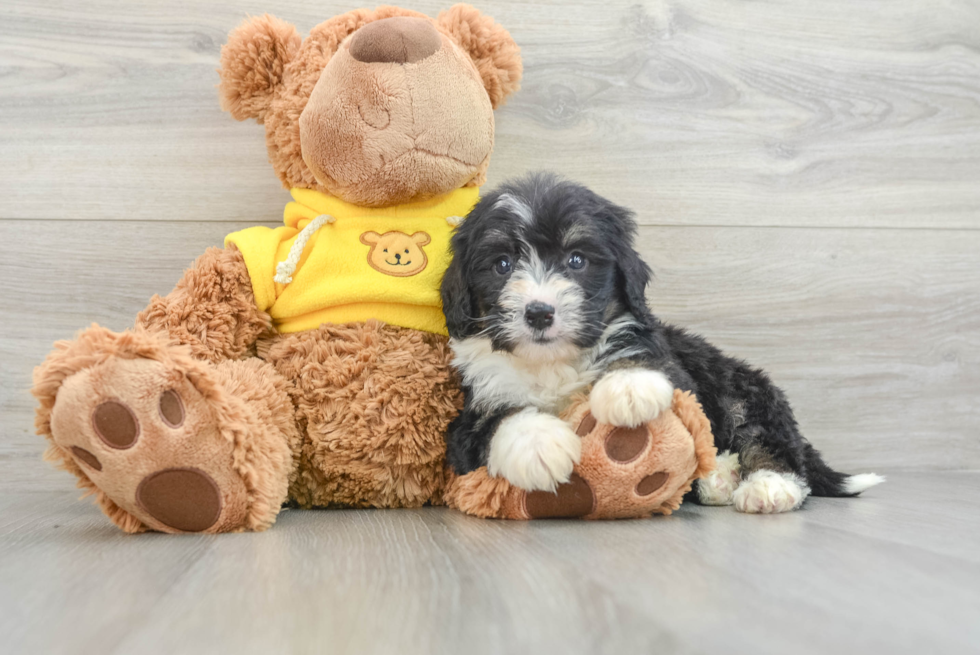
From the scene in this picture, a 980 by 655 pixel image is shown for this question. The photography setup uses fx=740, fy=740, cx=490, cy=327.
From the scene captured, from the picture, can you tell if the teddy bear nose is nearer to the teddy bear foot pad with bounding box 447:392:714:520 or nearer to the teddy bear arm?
A: the teddy bear arm

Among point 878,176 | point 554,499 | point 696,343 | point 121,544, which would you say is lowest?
point 121,544

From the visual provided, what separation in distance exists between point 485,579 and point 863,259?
2.06 m

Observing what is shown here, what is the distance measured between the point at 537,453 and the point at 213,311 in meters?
0.88

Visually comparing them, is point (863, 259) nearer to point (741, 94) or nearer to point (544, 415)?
point (741, 94)

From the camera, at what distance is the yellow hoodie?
1.87 m

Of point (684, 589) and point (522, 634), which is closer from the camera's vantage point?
point (522, 634)

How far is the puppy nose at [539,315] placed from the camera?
1.57 meters

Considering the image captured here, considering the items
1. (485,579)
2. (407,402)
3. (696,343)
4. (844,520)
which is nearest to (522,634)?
(485,579)

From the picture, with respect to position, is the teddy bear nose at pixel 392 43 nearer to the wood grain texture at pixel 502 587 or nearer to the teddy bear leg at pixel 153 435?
the teddy bear leg at pixel 153 435

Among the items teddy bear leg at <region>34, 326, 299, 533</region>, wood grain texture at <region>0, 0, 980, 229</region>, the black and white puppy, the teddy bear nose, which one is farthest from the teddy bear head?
teddy bear leg at <region>34, 326, 299, 533</region>

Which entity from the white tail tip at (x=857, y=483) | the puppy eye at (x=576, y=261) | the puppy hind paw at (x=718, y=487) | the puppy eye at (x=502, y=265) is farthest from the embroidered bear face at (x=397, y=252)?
the white tail tip at (x=857, y=483)

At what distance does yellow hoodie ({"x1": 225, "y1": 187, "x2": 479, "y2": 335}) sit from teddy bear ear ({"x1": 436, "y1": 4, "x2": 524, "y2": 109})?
409mm

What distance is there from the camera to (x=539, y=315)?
5.16 feet

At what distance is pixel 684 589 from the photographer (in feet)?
3.59
